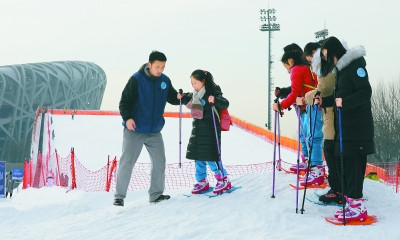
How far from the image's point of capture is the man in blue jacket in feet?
20.3

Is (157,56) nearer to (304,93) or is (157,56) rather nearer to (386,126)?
(304,93)

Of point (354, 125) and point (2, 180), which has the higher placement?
point (354, 125)

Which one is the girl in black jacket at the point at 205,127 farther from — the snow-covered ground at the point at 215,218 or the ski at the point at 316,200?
the ski at the point at 316,200

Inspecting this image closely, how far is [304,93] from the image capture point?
5812 mm

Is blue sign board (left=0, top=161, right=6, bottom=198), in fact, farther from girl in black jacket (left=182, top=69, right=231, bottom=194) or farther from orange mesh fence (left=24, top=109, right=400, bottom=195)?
girl in black jacket (left=182, top=69, right=231, bottom=194)

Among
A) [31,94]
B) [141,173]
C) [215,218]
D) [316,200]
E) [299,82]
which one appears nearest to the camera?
[215,218]

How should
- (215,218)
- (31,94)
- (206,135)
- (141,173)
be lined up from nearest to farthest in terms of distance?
1. (215,218)
2. (206,135)
3. (141,173)
4. (31,94)

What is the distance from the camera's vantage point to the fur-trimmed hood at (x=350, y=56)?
4.66 meters

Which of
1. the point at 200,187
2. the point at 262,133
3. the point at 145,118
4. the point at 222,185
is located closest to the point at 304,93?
the point at 222,185

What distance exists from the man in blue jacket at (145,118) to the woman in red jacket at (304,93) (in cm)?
160

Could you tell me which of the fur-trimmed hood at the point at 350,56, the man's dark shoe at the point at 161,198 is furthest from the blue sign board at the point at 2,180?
the fur-trimmed hood at the point at 350,56

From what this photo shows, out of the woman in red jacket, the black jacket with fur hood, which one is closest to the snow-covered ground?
the woman in red jacket

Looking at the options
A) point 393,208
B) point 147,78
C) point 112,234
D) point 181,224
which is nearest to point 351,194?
point 393,208

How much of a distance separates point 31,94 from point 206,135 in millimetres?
82702
